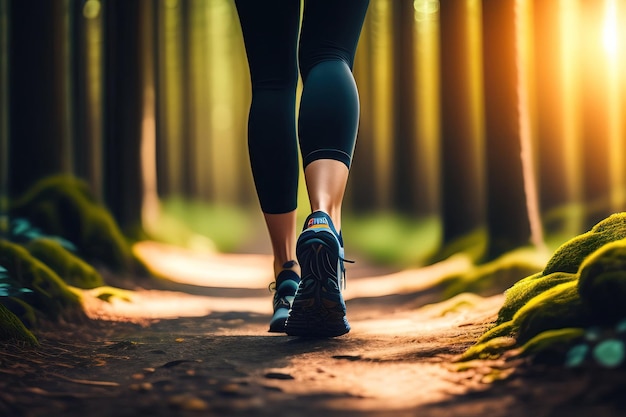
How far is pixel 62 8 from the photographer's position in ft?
22.6

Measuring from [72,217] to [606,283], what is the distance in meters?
5.02

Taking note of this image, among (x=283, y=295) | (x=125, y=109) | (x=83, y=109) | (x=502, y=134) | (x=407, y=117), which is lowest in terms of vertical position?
(x=283, y=295)

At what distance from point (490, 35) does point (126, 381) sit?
5204 millimetres

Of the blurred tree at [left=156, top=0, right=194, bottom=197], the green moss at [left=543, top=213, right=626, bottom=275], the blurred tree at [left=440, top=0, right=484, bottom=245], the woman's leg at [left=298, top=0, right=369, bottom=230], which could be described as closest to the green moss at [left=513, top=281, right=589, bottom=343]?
the green moss at [left=543, top=213, right=626, bottom=275]

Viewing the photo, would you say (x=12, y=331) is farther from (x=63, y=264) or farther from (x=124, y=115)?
(x=124, y=115)

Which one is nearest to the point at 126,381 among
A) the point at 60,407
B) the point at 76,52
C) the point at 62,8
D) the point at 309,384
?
the point at 60,407

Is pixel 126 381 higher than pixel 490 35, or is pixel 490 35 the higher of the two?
pixel 490 35

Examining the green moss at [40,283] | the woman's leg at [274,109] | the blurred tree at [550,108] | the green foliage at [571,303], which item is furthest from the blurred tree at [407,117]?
the green foliage at [571,303]

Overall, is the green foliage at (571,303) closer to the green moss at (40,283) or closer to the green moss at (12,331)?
the green moss at (12,331)

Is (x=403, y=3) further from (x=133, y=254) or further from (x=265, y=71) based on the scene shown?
(x=265, y=71)

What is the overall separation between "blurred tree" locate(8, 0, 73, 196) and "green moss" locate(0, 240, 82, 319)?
2639mm

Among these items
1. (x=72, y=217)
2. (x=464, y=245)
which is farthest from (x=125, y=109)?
(x=464, y=245)

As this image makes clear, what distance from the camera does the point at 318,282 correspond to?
7.39 feet

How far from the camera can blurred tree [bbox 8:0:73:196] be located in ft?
20.3
